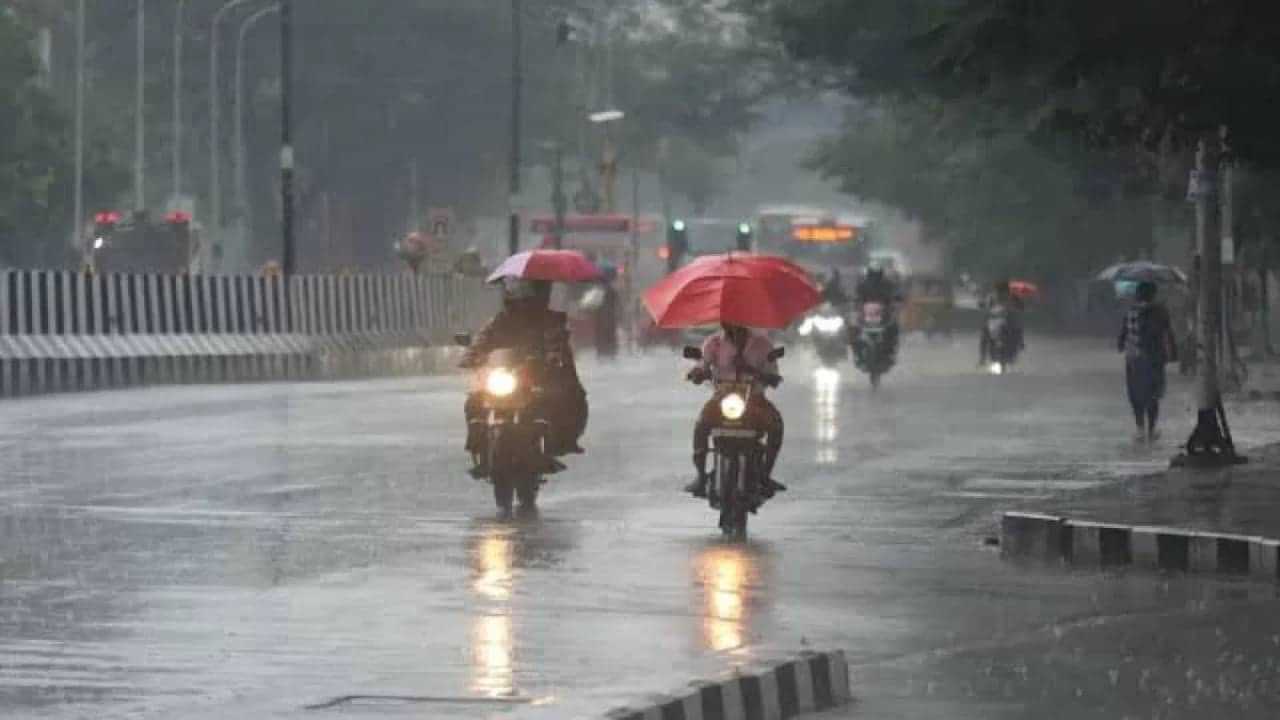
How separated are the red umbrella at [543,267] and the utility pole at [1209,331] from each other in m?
5.36

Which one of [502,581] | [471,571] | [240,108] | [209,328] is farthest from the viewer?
[240,108]

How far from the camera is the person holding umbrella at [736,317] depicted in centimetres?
2286

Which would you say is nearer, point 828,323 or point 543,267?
point 543,267

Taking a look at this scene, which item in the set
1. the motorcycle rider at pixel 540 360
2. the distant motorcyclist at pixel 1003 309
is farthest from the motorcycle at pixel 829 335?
the motorcycle rider at pixel 540 360

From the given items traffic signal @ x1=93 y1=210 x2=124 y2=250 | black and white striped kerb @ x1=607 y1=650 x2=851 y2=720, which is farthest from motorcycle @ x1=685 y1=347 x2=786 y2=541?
traffic signal @ x1=93 y1=210 x2=124 y2=250

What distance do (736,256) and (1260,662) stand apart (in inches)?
351

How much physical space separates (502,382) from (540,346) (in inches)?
15.9

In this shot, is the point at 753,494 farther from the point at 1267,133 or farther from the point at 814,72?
the point at 814,72

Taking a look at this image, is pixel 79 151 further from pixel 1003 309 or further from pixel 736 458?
pixel 736 458

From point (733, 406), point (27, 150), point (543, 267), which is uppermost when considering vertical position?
point (27, 150)

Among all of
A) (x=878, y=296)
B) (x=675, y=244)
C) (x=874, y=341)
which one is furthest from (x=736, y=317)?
(x=675, y=244)

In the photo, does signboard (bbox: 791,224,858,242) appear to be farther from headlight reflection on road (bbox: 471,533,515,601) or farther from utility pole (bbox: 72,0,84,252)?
headlight reflection on road (bbox: 471,533,515,601)

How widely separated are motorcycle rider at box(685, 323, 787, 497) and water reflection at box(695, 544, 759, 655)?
1580 millimetres

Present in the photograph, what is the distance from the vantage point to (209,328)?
5491 centimetres
